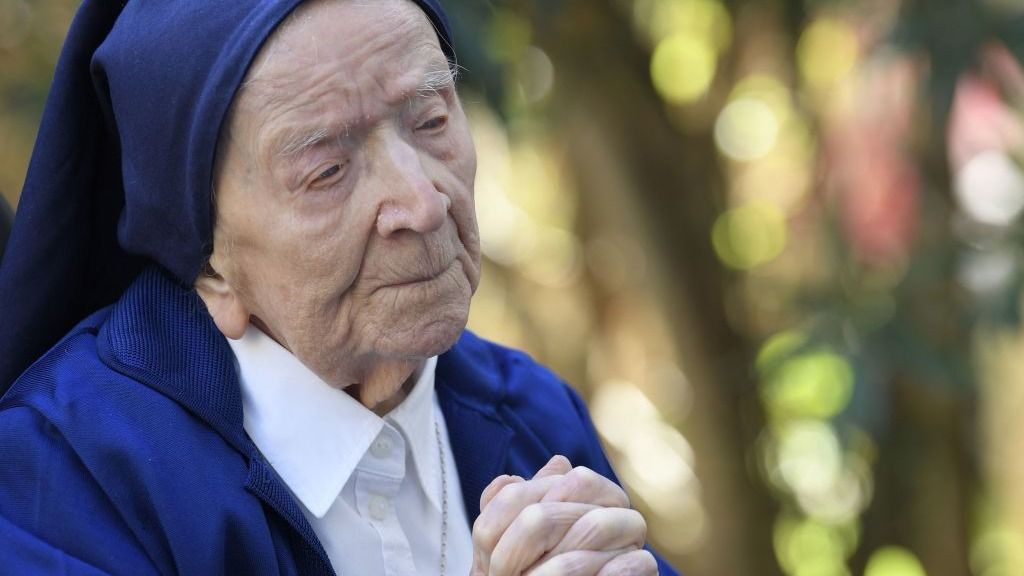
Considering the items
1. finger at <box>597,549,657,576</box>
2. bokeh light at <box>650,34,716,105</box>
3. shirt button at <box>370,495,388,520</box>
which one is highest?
finger at <box>597,549,657,576</box>

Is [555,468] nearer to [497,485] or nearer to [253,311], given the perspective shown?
[497,485]

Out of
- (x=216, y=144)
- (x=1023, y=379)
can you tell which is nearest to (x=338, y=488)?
(x=216, y=144)

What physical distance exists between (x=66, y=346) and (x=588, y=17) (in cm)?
258

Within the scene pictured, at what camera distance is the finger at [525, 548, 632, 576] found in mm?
1582

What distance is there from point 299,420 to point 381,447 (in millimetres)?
132

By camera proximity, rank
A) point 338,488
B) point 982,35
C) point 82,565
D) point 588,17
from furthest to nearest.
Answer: point 588,17 → point 982,35 → point 338,488 → point 82,565

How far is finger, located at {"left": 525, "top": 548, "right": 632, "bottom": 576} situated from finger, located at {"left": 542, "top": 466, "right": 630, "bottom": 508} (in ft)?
0.24

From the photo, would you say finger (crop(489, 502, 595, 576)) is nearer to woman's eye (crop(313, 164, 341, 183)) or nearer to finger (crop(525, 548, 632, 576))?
finger (crop(525, 548, 632, 576))

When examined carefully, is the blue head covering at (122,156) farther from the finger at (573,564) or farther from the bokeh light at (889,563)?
the bokeh light at (889,563)

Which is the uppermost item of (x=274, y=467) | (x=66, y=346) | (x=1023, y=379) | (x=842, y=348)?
(x=66, y=346)

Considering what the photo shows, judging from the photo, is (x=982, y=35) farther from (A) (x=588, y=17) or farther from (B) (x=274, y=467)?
(B) (x=274, y=467)

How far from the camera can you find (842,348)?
3420 millimetres

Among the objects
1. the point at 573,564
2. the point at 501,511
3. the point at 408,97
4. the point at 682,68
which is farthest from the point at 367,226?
the point at 682,68

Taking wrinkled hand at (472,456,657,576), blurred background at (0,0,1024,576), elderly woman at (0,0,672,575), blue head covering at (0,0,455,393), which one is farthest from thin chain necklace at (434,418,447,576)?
blurred background at (0,0,1024,576)
